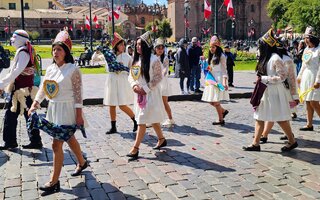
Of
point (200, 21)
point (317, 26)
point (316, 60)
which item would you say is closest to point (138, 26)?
point (200, 21)

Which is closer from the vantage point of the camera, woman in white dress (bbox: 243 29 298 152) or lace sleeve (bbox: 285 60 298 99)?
woman in white dress (bbox: 243 29 298 152)

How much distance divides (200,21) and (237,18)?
27.6ft

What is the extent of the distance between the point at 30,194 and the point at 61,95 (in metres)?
1.17

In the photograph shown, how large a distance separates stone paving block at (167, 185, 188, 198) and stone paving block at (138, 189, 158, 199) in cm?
23

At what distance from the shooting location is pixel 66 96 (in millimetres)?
4680

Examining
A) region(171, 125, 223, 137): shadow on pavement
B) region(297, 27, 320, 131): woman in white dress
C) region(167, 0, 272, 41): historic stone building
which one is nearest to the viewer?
region(297, 27, 320, 131): woman in white dress

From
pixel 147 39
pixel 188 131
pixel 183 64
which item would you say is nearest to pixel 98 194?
pixel 147 39

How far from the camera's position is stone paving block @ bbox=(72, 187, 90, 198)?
A: 15.0 feet

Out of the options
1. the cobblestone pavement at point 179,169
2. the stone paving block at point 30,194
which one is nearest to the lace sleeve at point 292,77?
the cobblestone pavement at point 179,169

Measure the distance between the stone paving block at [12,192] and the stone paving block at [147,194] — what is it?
1.39m

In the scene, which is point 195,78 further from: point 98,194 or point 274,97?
point 98,194

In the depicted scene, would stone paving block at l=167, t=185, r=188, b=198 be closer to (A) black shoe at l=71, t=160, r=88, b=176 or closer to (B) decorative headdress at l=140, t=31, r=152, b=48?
(A) black shoe at l=71, t=160, r=88, b=176

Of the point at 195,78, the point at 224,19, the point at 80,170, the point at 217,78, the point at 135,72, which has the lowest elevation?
the point at 80,170

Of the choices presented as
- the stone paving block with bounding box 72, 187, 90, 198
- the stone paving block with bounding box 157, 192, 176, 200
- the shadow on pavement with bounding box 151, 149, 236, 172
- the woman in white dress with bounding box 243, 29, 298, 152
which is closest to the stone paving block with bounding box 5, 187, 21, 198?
the stone paving block with bounding box 72, 187, 90, 198
